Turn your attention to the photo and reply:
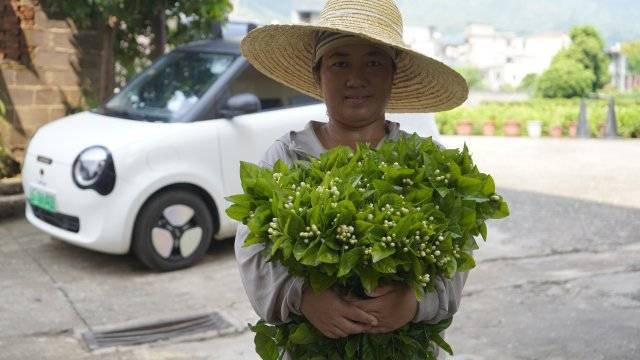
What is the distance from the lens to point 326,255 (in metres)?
1.58

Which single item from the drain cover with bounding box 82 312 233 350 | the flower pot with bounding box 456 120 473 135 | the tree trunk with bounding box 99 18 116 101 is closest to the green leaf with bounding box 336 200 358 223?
the drain cover with bounding box 82 312 233 350

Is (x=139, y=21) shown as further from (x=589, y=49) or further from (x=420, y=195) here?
(x=589, y=49)

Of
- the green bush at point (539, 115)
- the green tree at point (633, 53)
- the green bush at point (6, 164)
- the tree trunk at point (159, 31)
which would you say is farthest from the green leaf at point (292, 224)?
the green tree at point (633, 53)

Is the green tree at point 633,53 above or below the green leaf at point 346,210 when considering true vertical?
above

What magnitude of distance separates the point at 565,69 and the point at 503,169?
2235 cm

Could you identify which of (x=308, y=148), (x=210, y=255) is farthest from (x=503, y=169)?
(x=308, y=148)

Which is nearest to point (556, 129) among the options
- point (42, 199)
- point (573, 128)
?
point (573, 128)

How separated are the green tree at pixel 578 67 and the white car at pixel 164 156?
93.6 feet

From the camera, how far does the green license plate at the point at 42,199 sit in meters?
5.86

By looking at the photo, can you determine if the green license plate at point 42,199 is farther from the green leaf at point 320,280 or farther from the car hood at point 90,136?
the green leaf at point 320,280

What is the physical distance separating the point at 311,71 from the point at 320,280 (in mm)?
885

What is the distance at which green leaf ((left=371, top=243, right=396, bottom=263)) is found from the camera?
61.0 inches

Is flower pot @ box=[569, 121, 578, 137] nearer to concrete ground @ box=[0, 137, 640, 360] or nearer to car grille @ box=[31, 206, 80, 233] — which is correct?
concrete ground @ box=[0, 137, 640, 360]

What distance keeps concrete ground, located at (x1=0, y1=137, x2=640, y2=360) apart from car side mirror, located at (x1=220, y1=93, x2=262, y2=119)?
1.20m
